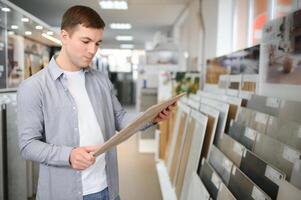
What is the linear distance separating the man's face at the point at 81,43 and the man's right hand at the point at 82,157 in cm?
40

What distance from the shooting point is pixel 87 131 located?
53.2 inches

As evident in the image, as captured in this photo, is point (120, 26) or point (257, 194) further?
point (120, 26)

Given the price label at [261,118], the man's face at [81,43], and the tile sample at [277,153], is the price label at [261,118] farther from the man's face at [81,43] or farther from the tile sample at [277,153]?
the man's face at [81,43]

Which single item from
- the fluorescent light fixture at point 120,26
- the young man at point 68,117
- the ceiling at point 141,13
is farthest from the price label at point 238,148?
the fluorescent light fixture at point 120,26

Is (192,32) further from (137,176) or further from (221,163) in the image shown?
(221,163)

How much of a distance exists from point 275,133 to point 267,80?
60 centimetres

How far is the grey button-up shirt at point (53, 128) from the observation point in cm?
121

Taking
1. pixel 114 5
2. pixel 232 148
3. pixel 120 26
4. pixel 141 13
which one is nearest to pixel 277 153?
pixel 232 148

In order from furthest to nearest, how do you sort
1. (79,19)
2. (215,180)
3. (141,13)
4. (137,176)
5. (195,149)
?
1. (141,13)
2. (137,176)
3. (195,149)
4. (215,180)
5. (79,19)

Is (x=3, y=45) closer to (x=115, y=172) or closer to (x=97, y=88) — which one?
(x=97, y=88)

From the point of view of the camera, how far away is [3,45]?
2533 millimetres

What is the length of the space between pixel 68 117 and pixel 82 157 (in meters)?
0.24

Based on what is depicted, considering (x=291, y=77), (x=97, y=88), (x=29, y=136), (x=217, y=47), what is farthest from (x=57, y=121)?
(x=217, y=47)

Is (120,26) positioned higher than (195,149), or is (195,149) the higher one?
(120,26)
